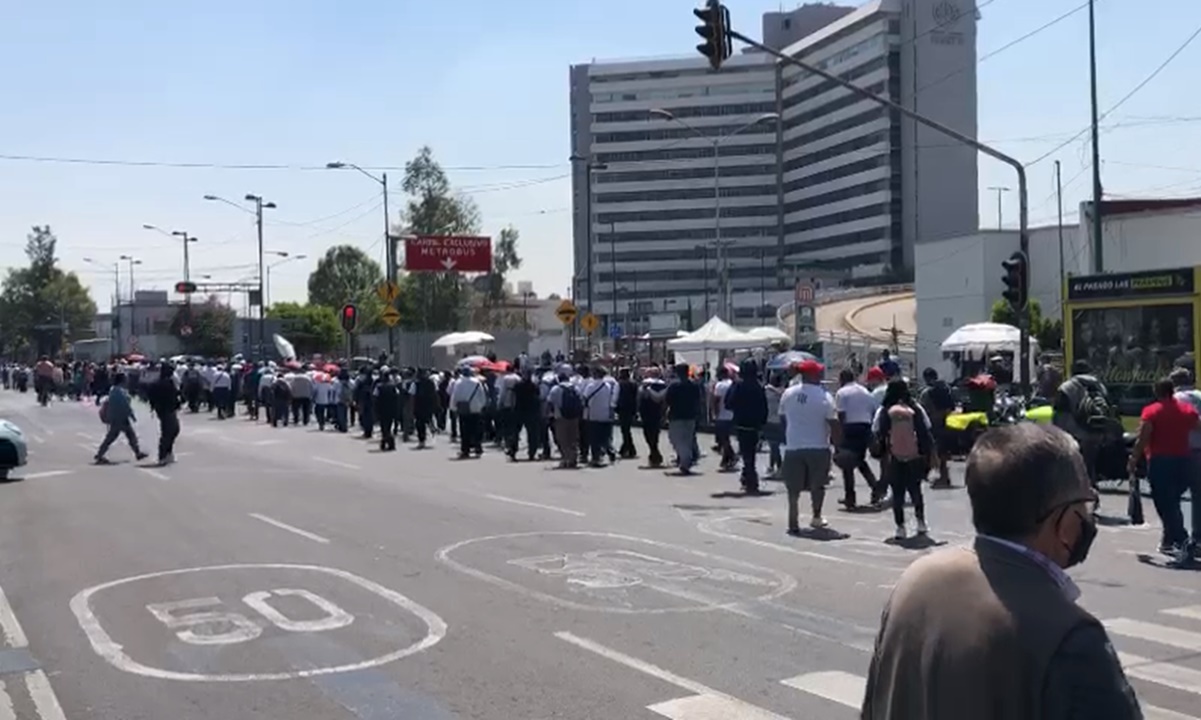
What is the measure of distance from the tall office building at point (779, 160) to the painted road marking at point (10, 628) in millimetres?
114276

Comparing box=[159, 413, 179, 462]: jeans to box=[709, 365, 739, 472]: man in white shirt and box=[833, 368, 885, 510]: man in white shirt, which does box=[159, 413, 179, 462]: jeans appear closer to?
box=[709, 365, 739, 472]: man in white shirt

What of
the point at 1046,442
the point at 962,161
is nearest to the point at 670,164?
the point at 962,161

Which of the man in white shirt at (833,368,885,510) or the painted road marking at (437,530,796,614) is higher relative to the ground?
the man in white shirt at (833,368,885,510)

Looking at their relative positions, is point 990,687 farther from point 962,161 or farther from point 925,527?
point 962,161

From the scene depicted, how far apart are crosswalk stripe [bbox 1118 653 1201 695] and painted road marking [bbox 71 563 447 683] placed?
180 inches

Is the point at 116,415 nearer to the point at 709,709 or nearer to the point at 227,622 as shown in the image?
the point at 227,622

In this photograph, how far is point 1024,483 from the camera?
3.04m

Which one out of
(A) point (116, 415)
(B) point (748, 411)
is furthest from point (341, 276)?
(B) point (748, 411)

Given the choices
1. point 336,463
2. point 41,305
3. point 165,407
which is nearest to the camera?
point 165,407

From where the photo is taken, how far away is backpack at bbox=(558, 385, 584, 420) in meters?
24.7

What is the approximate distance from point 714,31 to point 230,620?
46.9ft

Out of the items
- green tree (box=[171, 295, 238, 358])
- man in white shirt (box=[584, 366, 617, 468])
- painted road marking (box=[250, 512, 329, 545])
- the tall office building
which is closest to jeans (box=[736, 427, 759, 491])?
man in white shirt (box=[584, 366, 617, 468])

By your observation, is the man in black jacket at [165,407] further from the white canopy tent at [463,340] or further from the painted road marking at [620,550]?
the white canopy tent at [463,340]

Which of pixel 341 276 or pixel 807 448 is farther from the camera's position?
pixel 341 276
